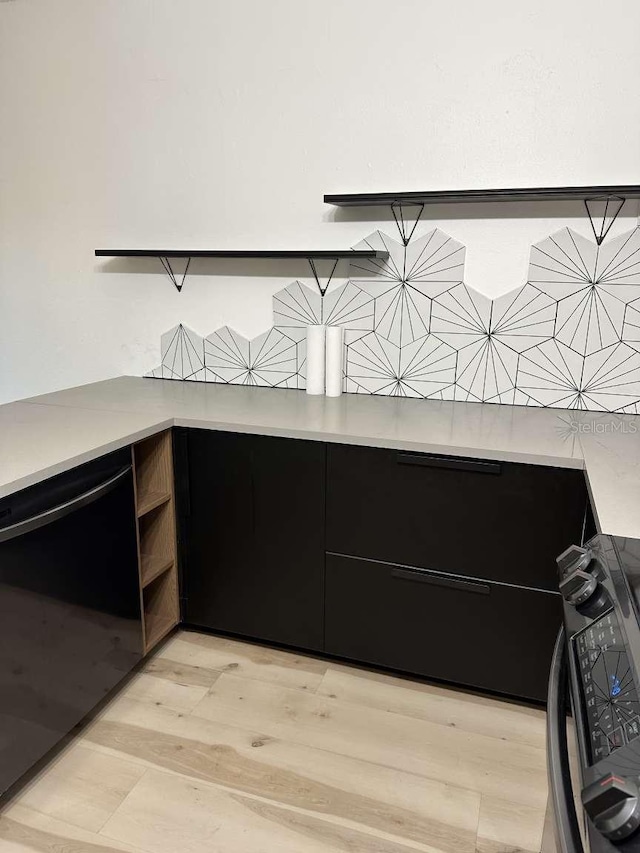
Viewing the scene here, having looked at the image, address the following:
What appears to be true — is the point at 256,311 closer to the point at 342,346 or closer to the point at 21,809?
the point at 342,346

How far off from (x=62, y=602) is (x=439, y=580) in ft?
3.65

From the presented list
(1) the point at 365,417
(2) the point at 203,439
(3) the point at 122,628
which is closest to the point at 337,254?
(1) the point at 365,417

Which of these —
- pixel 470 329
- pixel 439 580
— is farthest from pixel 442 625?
pixel 470 329

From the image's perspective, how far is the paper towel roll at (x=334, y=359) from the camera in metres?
2.36

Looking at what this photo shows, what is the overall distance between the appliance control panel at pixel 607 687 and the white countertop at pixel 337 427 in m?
0.36

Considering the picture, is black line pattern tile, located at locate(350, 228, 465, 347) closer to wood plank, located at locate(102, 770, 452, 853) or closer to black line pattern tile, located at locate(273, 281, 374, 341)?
black line pattern tile, located at locate(273, 281, 374, 341)

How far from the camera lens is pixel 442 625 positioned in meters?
1.95

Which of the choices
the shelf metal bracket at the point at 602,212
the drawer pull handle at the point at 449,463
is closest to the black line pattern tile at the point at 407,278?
the shelf metal bracket at the point at 602,212

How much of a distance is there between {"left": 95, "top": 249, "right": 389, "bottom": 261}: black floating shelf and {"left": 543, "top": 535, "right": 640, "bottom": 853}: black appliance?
1407mm

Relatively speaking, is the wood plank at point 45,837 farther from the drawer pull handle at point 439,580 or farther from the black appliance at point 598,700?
the black appliance at point 598,700

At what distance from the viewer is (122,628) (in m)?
1.95

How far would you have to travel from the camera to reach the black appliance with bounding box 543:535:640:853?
2.01 feet

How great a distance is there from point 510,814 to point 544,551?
2.29ft

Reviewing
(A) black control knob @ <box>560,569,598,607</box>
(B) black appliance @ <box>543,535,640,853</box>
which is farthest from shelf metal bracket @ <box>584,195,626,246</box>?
(A) black control knob @ <box>560,569,598,607</box>
